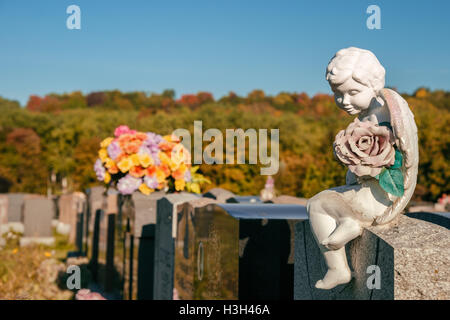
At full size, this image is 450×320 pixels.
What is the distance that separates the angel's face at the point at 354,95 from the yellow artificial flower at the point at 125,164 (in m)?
5.47

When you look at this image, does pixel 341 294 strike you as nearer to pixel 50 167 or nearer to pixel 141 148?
pixel 141 148

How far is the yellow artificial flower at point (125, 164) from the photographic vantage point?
7844mm

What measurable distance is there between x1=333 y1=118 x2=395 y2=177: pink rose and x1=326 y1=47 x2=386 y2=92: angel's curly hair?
0.27 m

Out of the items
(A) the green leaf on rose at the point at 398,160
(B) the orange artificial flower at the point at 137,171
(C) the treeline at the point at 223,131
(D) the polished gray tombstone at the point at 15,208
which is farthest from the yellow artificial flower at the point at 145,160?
(D) the polished gray tombstone at the point at 15,208

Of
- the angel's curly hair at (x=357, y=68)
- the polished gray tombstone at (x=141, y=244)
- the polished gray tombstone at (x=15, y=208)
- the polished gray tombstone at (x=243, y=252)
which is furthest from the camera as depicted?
the polished gray tombstone at (x=15, y=208)

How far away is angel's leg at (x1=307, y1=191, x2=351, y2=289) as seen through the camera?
8.73 feet

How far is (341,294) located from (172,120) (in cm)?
3360

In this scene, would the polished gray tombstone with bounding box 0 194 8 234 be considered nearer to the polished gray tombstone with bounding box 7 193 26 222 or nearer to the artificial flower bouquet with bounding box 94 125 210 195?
the polished gray tombstone with bounding box 7 193 26 222

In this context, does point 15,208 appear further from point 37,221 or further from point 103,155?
point 103,155

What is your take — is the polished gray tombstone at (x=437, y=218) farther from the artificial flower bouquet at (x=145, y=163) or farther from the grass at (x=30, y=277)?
the grass at (x=30, y=277)

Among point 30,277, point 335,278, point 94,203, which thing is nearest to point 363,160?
point 335,278

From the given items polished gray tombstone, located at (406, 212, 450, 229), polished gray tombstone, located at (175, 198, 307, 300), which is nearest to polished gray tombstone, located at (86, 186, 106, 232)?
polished gray tombstone, located at (175, 198, 307, 300)

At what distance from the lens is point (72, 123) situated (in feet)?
141

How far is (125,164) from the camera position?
788 centimetres
